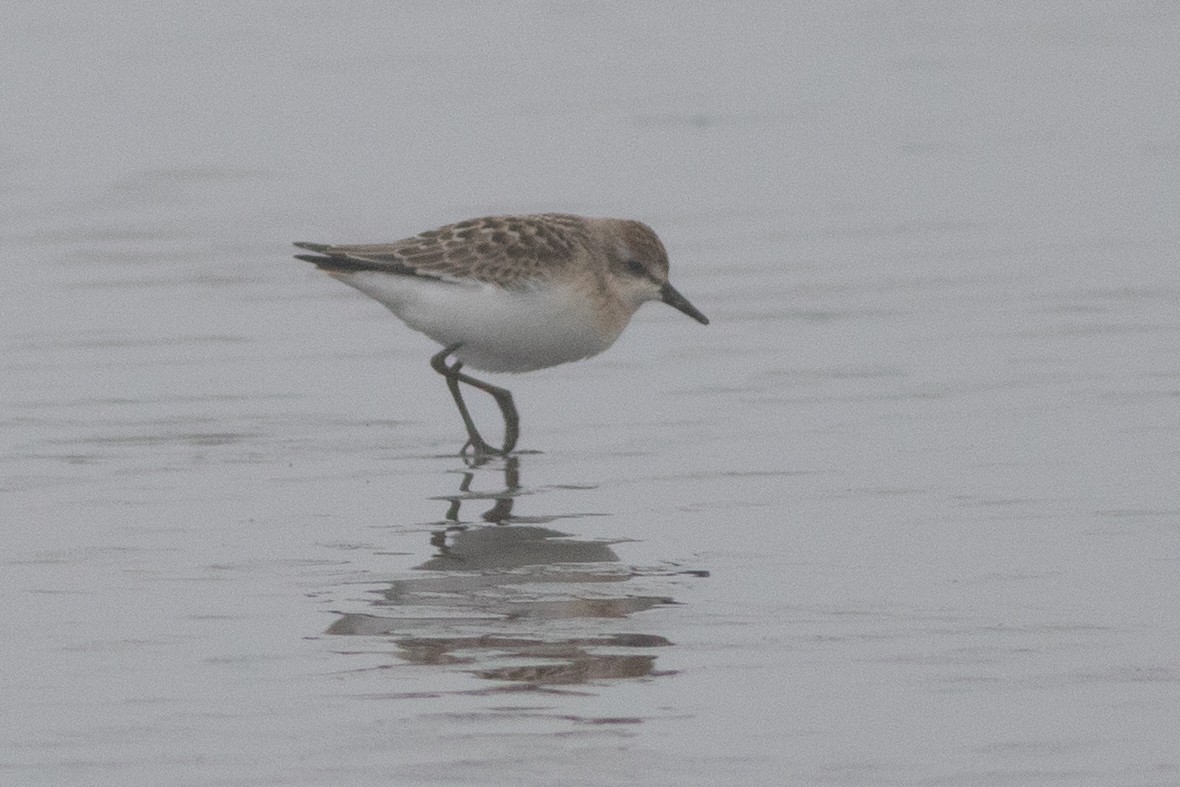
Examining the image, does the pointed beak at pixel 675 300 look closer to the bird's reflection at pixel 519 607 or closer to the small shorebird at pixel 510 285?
the small shorebird at pixel 510 285

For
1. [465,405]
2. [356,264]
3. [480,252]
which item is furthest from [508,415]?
[356,264]

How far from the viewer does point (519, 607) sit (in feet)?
26.3

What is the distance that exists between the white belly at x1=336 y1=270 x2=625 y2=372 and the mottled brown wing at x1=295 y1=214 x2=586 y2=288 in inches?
2.0

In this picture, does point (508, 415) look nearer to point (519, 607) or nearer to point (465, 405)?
point (465, 405)

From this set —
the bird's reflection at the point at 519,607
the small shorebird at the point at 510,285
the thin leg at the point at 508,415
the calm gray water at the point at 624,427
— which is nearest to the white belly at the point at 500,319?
the small shorebird at the point at 510,285

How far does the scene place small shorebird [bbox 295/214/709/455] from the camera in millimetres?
10773

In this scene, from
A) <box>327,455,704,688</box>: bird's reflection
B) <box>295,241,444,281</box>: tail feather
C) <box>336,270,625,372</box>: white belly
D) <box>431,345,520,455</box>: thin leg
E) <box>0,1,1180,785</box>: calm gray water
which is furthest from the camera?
<box>295,241,444,281</box>: tail feather

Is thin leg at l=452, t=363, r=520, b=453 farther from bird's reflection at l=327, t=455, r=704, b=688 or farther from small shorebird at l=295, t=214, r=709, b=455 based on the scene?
bird's reflection at l=327, t=455, r=704, b=688

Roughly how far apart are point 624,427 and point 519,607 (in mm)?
2841

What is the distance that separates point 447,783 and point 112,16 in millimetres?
17160

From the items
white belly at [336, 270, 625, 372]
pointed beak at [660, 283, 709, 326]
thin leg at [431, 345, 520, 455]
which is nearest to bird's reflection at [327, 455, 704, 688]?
thin leg at [431, 345, 520, 455]

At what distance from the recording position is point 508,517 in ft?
31.0

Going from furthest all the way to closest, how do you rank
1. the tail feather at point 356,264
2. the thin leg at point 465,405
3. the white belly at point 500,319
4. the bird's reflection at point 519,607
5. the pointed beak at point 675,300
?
the pointed beak at point 675,300
the tail feather at point 356,264
the white belly at point 500,319
the thin leg at point 465,405
the bird's reflection at point 519,607

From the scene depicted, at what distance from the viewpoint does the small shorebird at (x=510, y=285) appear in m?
10.8
